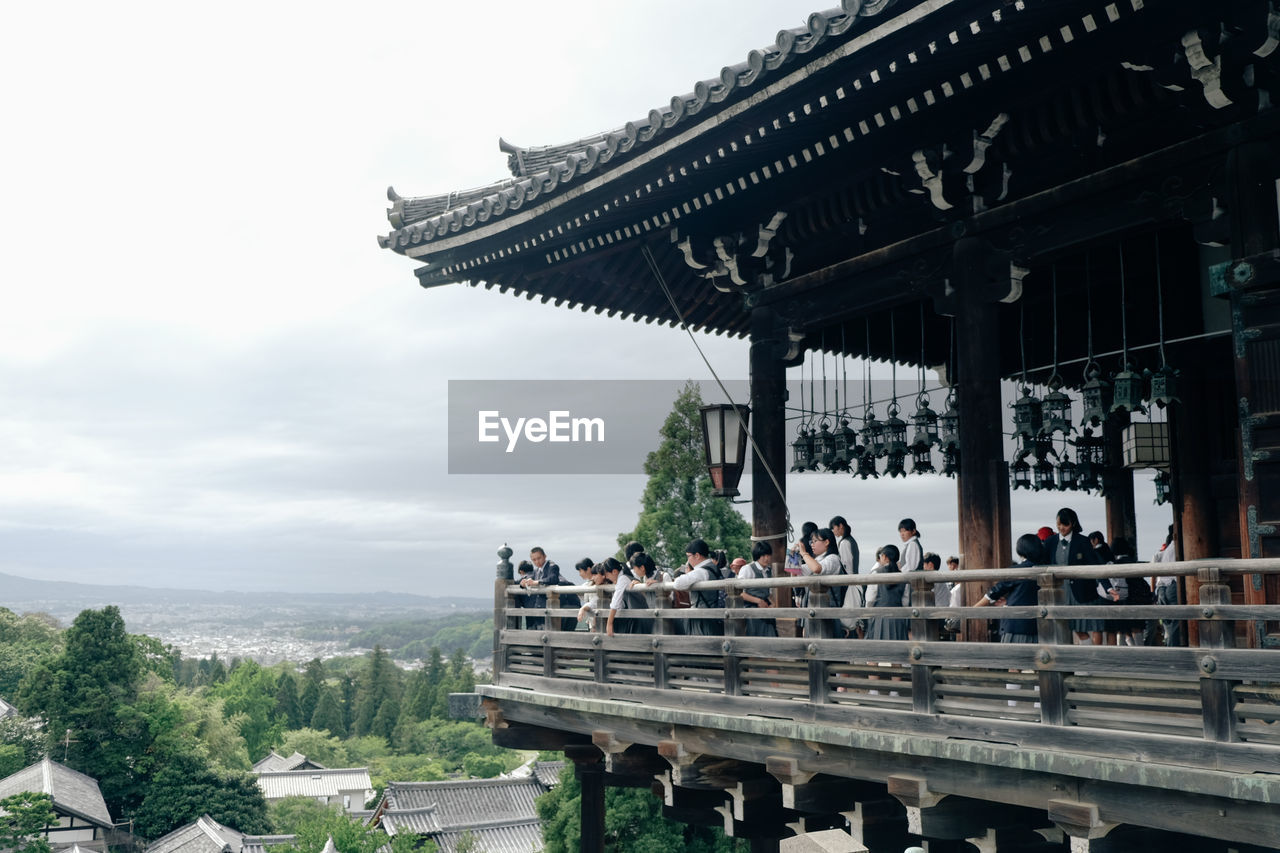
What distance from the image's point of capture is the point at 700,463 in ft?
96.8

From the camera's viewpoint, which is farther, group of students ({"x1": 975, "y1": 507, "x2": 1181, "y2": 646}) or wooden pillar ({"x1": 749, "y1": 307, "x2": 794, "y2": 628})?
wooden pillar ({"x1": 749, "y1": 307, "x2": 794, "y2": 628})

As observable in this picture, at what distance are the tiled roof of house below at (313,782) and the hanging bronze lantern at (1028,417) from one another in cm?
7368

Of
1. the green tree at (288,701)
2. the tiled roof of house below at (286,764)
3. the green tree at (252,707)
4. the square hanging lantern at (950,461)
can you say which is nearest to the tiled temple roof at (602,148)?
the square hanging lantern at (950,461)

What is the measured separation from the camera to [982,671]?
7.44 metres

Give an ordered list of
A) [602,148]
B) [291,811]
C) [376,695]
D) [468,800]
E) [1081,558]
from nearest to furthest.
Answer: [1081,558] < [602,148] < [468,800] < [291,811] < [376,695]

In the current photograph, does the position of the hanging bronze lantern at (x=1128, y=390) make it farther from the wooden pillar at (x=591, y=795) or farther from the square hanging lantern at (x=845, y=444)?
the wooden pillar at (x=591, y=795)

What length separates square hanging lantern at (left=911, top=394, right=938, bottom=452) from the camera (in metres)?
10.7

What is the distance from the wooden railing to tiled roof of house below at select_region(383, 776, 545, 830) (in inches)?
1873

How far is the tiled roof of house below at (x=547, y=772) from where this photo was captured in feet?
197

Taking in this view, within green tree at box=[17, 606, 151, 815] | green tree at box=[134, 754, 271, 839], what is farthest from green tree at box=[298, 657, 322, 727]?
green tree at box=[17, 606, 151, 815]

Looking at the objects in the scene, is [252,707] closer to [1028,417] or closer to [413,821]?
[413,821]

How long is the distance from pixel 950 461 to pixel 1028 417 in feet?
8.48

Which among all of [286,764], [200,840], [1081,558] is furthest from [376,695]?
[1081,558]

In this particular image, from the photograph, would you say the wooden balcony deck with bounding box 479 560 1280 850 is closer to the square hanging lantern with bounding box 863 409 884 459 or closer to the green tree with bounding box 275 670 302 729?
→ the square hanging lantern with bounding box 863 409 884 459
